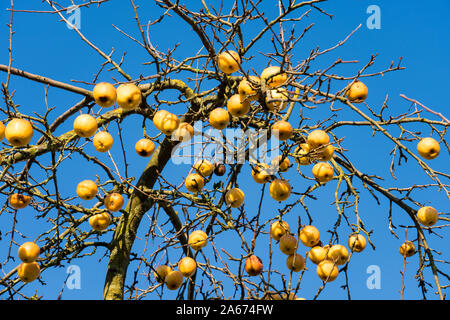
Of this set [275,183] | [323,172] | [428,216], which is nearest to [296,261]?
[275,183]

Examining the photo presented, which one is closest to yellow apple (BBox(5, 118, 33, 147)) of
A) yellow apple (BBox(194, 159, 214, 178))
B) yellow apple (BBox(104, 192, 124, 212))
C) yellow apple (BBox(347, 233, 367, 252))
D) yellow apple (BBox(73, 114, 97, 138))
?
yellow apple (BBox(73, 114, 97, 138))

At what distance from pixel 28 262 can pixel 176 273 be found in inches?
57.2

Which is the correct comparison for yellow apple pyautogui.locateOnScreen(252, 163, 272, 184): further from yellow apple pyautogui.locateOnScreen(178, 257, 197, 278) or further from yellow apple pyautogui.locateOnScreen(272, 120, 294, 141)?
yellow apple pyautogui.locateOnScreen(178, 257, 197, 278)

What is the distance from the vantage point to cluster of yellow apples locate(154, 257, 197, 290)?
4.44m

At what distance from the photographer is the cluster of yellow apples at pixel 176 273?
4.44m

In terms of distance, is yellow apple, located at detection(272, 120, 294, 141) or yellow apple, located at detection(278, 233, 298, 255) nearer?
yellow apple, located at detection(272, 120, 294, 141)

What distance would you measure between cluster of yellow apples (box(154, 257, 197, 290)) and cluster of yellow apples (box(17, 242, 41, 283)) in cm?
118

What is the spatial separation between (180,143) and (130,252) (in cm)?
141

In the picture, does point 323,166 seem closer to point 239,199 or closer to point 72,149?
point 239,199

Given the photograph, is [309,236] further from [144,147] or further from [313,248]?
[144,147]

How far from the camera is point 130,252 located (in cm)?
529
